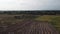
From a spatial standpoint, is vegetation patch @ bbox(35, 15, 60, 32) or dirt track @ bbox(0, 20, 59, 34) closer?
dirt track @ bbox(0, 20, 59, 34)

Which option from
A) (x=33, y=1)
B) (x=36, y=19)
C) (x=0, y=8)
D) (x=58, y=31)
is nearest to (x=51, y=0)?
(x=33, y=1)

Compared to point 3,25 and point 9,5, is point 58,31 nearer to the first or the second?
point 3,25

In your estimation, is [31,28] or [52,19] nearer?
[31,28]

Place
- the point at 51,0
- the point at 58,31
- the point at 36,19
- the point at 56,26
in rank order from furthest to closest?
1. the point at 51,0
2. the point at 36,19
3. the point at 56,26
4. the point at 58,31

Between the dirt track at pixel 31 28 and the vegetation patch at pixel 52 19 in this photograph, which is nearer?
the dirt track at pixel 31 28

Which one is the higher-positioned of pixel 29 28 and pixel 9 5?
pixel 9 5

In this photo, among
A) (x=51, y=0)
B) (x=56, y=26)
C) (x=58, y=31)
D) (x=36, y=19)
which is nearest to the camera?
(x=58, y=31)

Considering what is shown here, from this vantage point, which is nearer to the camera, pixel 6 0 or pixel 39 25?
pixel 39 25

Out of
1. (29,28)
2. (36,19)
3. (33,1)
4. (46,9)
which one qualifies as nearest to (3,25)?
(29,28)
